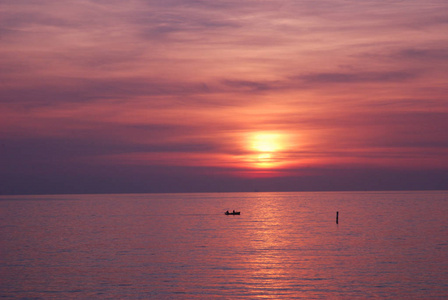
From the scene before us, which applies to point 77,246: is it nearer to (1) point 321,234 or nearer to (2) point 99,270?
(2) point 99,270

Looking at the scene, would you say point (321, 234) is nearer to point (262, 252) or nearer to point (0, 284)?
point (262, 252)

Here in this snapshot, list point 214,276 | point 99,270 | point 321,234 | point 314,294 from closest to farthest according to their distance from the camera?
point 314,294 → point 214,276 → point 99,270 → point 321,234

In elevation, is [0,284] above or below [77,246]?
below

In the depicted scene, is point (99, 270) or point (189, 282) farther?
point (99, 270)

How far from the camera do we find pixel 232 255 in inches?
2980

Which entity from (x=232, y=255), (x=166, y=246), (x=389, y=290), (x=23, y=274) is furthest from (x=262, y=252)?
(x=23, y=274)

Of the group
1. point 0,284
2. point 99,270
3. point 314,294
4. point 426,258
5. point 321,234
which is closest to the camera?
point 314,294

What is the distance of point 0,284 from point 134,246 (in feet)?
115

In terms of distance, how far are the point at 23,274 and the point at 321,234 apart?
218 feet

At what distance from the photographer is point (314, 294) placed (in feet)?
161

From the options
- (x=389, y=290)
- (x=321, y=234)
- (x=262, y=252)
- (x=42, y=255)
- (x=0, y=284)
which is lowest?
(x=0, y=284)

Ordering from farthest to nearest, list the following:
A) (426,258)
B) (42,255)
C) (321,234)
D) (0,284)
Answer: (321,234), (42,255), (426,258), (0,284)

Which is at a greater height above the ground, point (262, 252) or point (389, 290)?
point (262, 252)

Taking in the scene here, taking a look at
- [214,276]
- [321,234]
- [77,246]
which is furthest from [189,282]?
[321,234]
